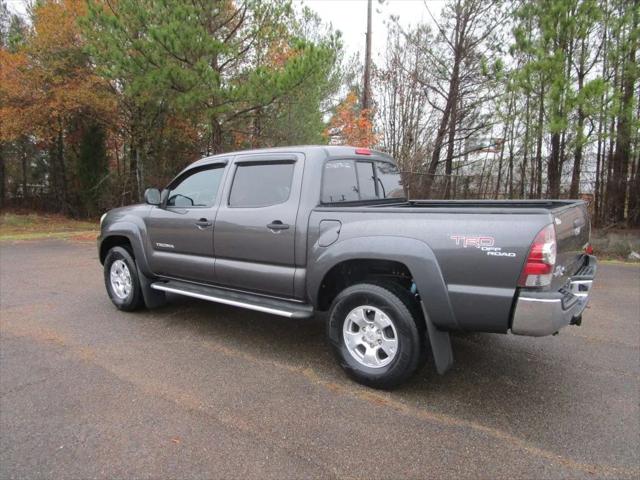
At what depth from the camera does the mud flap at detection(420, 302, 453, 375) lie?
3.14m

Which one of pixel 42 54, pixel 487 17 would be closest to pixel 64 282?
pixel 42 54

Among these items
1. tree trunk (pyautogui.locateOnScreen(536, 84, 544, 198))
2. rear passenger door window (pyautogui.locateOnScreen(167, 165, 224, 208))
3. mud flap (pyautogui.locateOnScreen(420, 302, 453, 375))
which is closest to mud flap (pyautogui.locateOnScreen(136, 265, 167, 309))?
rear passenger door window (pyautogui.locateOnScreen(167, 165, 224, 208))

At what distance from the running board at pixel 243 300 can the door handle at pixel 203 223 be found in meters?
0.65

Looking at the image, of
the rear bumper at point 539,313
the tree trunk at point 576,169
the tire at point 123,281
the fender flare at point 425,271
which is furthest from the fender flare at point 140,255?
the tree trunk at point 576,169

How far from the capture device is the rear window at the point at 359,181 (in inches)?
156

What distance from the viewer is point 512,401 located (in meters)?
3.27

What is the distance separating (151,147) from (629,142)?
54.8 ft

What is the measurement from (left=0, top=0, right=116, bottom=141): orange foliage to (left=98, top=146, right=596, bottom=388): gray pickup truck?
14588mm

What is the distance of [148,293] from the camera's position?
208 inches

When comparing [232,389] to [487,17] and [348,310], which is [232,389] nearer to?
[348,310]

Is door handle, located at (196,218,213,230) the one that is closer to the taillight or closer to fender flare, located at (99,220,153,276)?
fender flare, located at (99,220,153,276)

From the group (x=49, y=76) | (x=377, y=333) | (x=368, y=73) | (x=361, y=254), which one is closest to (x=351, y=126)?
(x=368, y=73)

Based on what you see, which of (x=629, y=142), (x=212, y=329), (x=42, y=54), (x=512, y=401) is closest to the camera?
(x=512, y=401)

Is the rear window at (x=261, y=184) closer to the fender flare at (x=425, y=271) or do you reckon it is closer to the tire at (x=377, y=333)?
the fender flare at (x=425, y=271)
